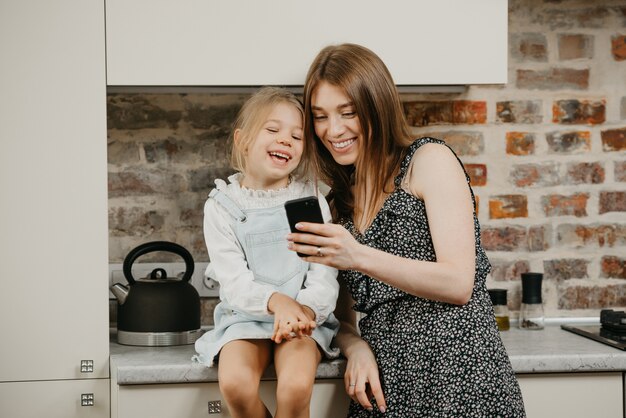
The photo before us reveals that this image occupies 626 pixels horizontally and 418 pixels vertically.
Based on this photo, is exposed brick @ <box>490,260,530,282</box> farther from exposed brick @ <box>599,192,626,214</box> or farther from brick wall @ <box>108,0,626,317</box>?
exposed brick @ <box>599,192,626,214</box>

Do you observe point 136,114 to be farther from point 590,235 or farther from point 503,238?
point 590,235

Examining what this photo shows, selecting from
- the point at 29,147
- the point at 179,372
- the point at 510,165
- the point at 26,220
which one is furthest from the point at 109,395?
the point at 510,165

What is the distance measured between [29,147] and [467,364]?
1080 mm

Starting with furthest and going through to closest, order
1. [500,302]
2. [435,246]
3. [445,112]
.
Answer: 1. [445,112]
2. [500,302]
3. [435,246]

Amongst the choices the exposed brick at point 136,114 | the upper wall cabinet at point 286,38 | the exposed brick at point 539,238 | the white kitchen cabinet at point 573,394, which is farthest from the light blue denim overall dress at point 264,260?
the exposed brick at point 539,238

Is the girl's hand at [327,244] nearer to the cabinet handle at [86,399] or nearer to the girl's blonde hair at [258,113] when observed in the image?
the girl's blonde hair at [258,113]

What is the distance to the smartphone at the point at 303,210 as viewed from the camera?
4.63 feet

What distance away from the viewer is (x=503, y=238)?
2354 millimetres

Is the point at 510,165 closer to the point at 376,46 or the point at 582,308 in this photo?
the point at 582,308

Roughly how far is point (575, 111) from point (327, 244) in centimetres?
131

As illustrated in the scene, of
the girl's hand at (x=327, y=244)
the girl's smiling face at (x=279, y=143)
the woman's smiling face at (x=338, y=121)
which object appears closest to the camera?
the girl's hand at (x=327, y=244)

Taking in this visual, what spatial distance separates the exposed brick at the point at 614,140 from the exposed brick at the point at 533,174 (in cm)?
17

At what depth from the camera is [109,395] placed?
1785mm

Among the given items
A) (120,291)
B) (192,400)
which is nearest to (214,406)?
(192,400)
